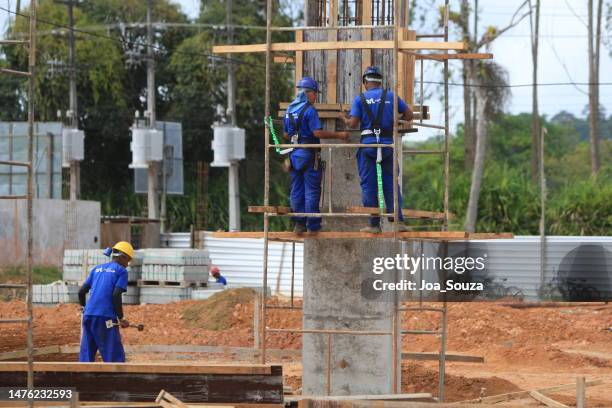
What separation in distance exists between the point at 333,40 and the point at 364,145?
5.50 feet

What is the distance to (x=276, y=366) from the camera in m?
11.9

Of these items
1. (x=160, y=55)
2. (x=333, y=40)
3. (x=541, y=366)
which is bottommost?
(x=541, y=366)

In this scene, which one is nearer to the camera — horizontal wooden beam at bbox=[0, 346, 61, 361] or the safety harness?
the safety harness

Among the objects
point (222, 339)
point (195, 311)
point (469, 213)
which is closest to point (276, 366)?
point (222, 339)

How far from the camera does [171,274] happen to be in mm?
27047

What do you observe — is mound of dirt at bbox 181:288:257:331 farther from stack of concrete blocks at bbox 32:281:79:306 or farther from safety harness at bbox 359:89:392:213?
safety harness at bbox 359:89:392:213

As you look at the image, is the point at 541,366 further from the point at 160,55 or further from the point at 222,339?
the point at 160,55

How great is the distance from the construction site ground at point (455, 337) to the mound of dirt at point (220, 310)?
0.02m

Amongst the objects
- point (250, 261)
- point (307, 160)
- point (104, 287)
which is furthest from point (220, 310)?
point (307, 160)

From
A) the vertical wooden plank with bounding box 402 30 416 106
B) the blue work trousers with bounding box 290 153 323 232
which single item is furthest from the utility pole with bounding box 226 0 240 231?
the blue work trousers with bounding box 290 153 323 232

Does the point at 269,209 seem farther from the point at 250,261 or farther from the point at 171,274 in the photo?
the point at 250,261

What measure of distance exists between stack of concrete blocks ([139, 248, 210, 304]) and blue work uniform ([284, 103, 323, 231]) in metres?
14.2

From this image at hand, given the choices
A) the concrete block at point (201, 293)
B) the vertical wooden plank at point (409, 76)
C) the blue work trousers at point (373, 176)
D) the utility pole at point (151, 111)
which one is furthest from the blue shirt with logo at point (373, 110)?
the utility pole at point (151, 111)

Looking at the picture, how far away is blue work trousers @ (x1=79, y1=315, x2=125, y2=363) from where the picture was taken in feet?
44.7
